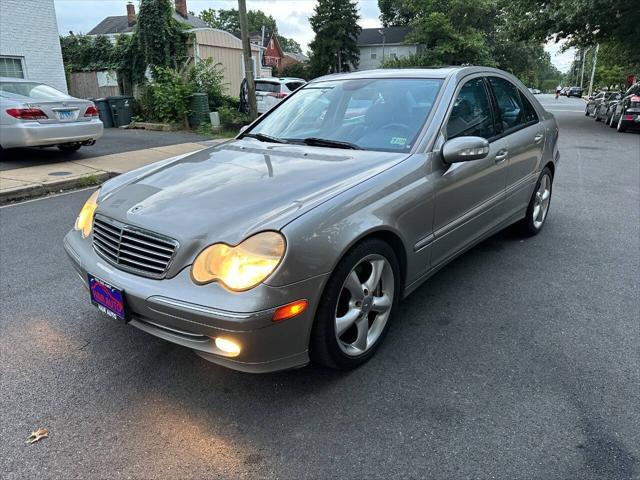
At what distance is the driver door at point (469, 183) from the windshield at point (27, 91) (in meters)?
7.82

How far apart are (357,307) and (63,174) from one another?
6.81 metres

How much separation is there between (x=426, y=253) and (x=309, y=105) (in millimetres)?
1558

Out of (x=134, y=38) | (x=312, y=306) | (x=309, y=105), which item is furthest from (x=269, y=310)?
(x=134, y=38)

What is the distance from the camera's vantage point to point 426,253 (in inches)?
125

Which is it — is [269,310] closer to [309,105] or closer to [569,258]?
[309,105]

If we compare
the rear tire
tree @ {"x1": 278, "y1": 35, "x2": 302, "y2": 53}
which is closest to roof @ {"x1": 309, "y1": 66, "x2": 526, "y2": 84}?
the rear tire

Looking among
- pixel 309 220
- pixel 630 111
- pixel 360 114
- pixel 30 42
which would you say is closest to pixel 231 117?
pixel 30 42

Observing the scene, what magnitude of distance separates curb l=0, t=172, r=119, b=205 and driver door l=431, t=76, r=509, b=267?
5937 mm

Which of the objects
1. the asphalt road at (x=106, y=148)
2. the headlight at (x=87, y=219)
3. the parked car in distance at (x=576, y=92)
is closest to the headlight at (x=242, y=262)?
the headlight at (x=87, y=219)

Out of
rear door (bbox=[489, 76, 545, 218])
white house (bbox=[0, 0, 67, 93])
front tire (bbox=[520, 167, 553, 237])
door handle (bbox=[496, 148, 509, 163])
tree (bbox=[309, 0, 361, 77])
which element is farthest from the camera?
tree (bbox=[309, 0, 361, 77])

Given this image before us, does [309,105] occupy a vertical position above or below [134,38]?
below

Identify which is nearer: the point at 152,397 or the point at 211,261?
the point at 211,261

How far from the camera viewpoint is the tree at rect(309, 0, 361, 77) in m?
50.2

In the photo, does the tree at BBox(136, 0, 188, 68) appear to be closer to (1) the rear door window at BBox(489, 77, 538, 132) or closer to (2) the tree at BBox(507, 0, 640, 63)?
(2) the tree at BBox(507, 0, 640, 63)
